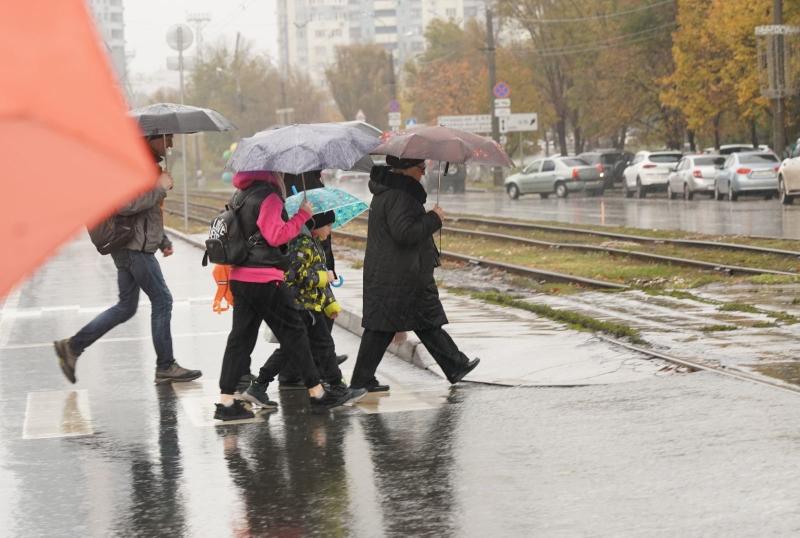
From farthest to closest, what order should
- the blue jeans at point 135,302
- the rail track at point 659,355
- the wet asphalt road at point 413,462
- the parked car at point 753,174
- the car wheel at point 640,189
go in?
the car wheel at point 640,189, the parked car at point 753,174, the blue jeans at point 135,302, the rail track at point 659,355, the wet asphalt road at point 413,462

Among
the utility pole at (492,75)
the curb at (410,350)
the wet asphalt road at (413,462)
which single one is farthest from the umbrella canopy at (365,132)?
the utility pole at (492,75)

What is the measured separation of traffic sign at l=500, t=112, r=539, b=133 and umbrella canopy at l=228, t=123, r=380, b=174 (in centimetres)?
5671

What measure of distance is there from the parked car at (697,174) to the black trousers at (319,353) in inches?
1433

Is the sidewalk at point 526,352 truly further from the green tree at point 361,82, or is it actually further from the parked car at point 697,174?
the green tree at point 361,82

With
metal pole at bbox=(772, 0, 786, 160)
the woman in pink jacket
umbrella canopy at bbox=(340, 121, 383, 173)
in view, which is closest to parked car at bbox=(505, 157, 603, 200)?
metal pole at bbox=(772, 0, 786, 160)

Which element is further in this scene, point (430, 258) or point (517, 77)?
point (517, 77)

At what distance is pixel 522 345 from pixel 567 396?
7.49 feet

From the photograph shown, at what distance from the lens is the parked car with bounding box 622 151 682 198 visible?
50.5 meters

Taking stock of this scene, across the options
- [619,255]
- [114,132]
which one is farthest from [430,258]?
[619,255]

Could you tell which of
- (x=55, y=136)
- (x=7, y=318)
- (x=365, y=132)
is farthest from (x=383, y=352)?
(x=7, y=318)

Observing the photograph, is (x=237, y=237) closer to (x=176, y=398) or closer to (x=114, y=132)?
(x=176, y=398)

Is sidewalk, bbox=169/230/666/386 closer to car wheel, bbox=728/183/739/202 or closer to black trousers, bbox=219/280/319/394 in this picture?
black trousers, bbox=219/280/319/394

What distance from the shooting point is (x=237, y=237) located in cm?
854

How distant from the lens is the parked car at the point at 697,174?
44812 mm
